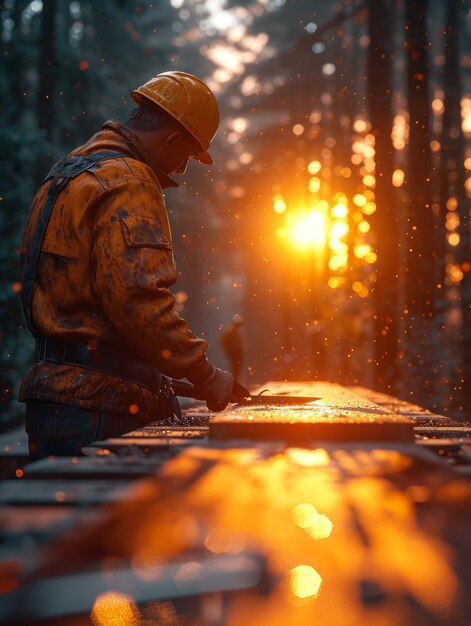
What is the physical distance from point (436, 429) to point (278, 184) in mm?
30370

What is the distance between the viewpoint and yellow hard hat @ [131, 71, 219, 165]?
14.6ft

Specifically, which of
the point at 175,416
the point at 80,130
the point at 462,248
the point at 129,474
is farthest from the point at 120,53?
the point at 129,474

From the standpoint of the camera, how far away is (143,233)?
12.5 feet

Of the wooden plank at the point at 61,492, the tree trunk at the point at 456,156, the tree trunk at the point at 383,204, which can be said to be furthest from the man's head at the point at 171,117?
the tree trunk at the point at 456,156

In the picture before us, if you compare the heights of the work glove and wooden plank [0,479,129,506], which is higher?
wooden plank [0,479,129,506]

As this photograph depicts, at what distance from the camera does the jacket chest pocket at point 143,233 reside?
150 inches

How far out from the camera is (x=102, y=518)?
1.68 metres

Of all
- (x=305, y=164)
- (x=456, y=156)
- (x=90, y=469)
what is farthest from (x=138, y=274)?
(x=305, y=164)

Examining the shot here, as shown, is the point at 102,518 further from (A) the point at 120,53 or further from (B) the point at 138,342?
(A) the point at 120,53

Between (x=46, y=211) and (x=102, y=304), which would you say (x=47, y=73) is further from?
(x=102, y=304)

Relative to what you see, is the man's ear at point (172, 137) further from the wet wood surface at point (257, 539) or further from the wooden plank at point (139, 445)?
the wet wood surface at point (257, 539)

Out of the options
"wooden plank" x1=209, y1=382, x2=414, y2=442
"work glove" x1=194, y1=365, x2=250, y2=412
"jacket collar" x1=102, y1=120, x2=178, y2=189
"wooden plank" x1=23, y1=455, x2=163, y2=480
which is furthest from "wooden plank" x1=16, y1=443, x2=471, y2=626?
"jacket collar" x1=102, y1=120, x2=178, y2=189

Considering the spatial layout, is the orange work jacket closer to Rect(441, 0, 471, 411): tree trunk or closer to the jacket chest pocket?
the jacket chest pocket

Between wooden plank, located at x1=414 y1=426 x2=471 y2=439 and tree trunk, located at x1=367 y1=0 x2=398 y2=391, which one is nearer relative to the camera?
wooden plank, located at x1=414 y1=426 x2=471 y2=439
